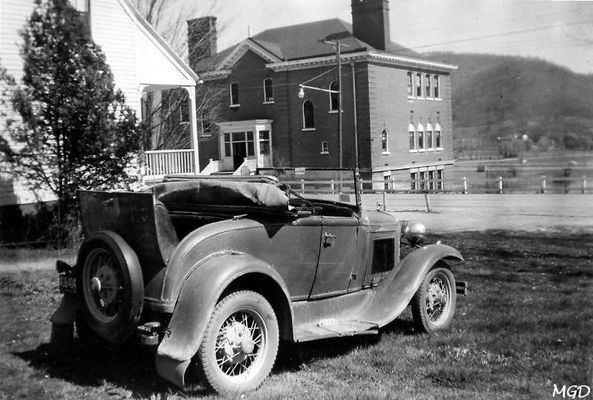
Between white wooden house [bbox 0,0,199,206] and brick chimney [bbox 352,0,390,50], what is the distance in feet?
17.8

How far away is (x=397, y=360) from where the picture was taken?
197 inches

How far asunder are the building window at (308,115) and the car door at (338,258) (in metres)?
11.5

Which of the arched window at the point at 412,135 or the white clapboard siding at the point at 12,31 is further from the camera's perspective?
the arched window at the point at 412,135

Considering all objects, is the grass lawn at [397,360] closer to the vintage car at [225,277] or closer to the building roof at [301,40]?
the vintage car at [225,277]

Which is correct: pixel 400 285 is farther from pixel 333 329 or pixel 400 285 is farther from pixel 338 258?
pixel 333 329

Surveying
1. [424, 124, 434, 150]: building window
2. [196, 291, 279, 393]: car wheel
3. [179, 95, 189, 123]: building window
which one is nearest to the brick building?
[424, 124, 434, 150]: building window

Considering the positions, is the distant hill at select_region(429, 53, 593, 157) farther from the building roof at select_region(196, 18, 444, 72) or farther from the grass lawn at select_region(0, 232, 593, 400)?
the building roof at select_region(196, 18, 444, 72)

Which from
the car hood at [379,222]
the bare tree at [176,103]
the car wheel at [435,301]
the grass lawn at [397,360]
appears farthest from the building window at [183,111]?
the car wheel at [435,301]

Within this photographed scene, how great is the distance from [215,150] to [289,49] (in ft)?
34.1

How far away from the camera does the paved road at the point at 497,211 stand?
51.0 ft

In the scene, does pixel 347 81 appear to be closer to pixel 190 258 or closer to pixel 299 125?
pixel 299 125

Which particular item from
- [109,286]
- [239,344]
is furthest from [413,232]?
[109,286]

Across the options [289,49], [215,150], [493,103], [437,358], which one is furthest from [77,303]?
[215,150]

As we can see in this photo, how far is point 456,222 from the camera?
16.8 metres
